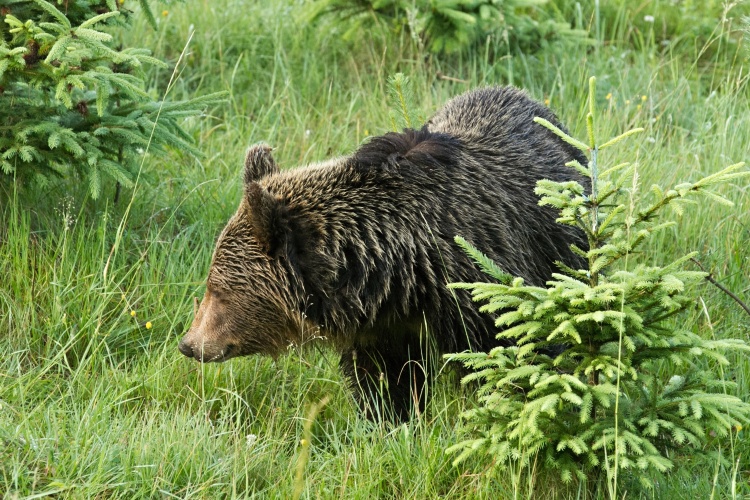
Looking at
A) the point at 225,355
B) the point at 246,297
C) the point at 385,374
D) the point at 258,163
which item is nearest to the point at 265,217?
the point at 246,297

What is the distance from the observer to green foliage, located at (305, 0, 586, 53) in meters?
7.31

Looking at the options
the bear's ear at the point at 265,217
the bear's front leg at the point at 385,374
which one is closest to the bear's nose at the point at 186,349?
the bear's ear at the point at 265,217

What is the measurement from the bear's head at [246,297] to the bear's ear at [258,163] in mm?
329

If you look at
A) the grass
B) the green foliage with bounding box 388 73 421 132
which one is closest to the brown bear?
the grass

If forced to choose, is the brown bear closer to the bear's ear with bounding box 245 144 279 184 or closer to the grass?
the bear's ear with bounding box 245 144 279 184

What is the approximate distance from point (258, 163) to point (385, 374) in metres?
1.34

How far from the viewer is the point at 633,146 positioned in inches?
259

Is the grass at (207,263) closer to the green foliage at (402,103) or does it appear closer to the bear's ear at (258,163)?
the bear's ear at (258,163)

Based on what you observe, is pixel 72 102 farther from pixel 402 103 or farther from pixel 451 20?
pixel 451 20

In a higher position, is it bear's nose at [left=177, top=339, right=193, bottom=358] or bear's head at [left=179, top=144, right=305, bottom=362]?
bear's head at [left=179, top=144, right=305, bottom=362]

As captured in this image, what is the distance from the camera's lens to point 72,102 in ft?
17.4

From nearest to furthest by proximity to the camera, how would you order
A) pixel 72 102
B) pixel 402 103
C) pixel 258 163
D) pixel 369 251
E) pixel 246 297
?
pixel 369 251 < pixel 246 297 < pixel 258 163 < pixel 72 102 < pixel 402 103

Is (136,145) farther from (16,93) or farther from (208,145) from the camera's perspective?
(208,145)

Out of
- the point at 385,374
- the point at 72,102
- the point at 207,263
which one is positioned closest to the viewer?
the point at 385,374
